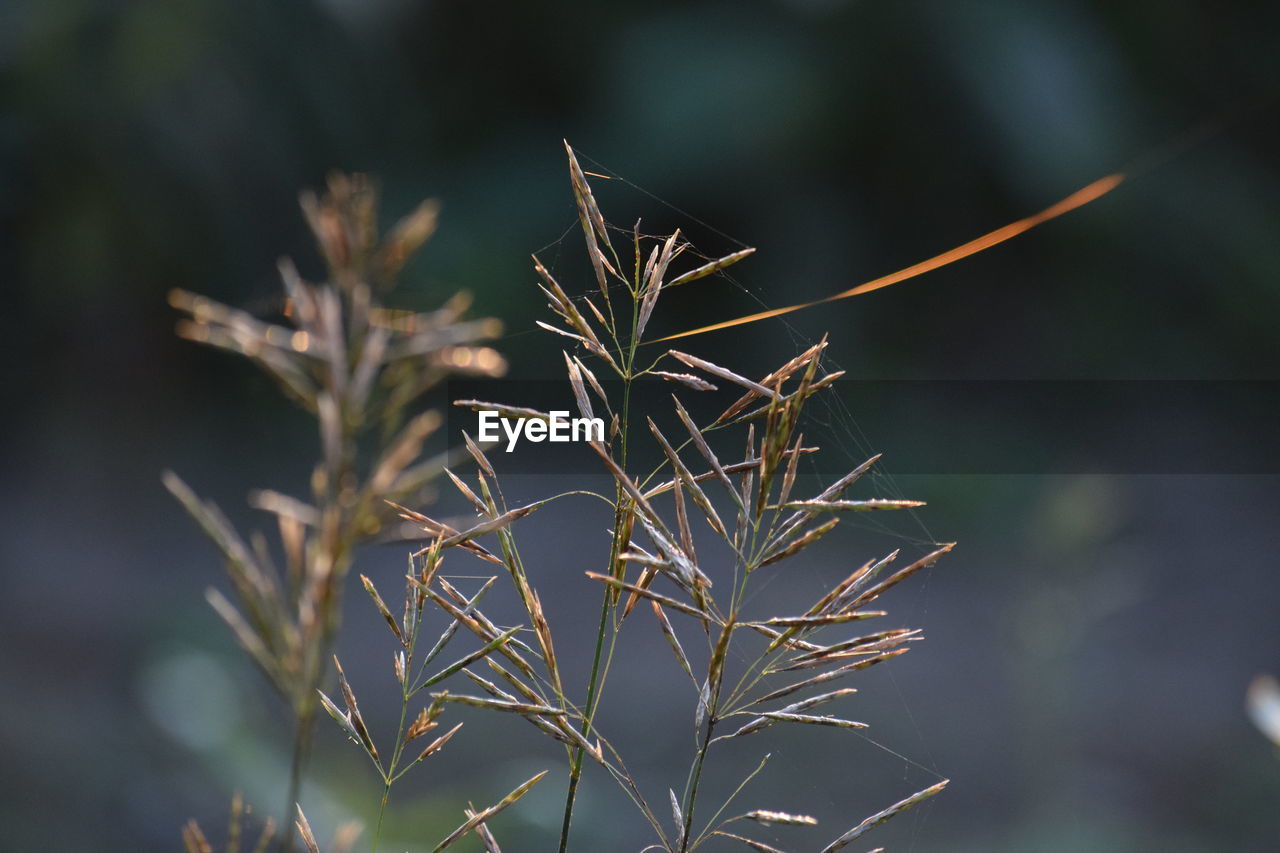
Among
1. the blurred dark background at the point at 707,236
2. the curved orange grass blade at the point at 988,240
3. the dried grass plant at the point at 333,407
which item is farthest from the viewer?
the blurred dark background at the point at 707,236

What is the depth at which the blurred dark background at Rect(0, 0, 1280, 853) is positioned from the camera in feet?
9.08

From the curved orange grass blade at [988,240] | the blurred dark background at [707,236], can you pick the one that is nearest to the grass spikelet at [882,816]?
the curved orange grass blade at [988,240]

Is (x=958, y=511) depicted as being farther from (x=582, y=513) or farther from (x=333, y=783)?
(x=333, y=783)

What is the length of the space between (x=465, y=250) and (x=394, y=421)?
11.1ft

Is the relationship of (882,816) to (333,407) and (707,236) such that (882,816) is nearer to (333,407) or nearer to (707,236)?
(333,407)

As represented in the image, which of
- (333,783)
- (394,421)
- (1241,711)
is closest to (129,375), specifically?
(333,783)

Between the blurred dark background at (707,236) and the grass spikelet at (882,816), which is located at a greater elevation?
the grass spikelet at (882,816)

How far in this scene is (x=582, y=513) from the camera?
3.27m

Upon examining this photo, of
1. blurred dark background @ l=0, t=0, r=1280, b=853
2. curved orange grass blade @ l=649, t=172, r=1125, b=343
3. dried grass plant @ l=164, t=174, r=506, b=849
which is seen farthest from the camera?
blurred dark background @ l=0, t=0, r=1280, b=853

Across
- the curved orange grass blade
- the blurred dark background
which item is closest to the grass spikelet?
the curved orange grass blade

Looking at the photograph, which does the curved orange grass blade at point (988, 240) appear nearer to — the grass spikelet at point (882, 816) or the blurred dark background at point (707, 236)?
the grass spikelet at point (882, 816)

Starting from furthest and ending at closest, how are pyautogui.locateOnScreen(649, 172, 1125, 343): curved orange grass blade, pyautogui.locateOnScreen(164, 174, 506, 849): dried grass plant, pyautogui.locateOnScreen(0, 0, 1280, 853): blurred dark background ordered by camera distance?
pyautogui.locateOnScreen(0, 0, 1280, 853): blurred dark background → pyautogui.locateOnScreen(649, 172, 1125, 343): curved orange grass blade → pyautogui.locateOnScreen(164, 174, 506, 849): dried grass plant

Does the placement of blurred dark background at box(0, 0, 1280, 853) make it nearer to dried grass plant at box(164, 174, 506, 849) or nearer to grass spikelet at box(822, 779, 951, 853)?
grass spikelet at box(822, 779, 951, 853)

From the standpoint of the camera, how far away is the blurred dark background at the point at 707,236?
277cm
